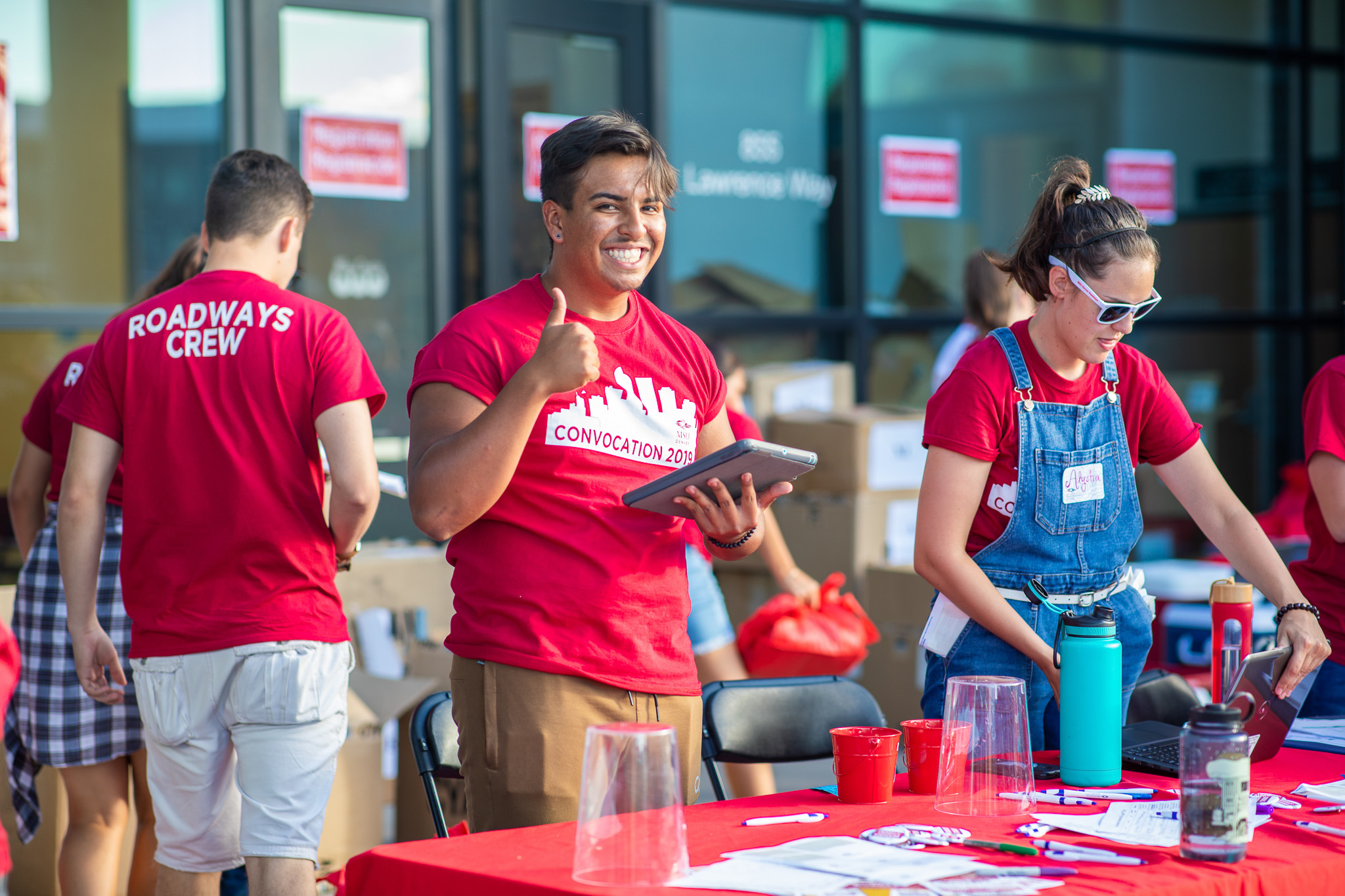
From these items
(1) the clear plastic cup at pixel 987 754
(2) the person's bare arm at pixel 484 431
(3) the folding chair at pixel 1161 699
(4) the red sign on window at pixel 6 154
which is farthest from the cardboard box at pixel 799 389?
(1) the clear plastic cup at pixel 987 754

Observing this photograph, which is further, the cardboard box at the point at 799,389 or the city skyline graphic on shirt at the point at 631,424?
the cardboard box at the point at 799,389

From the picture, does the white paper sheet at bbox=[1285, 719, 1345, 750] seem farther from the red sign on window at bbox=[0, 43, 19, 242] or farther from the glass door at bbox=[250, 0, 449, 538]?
the red sign on window at bbox=[0, 43, 19, 242]

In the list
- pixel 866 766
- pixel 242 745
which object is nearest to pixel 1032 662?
pixel 866 766

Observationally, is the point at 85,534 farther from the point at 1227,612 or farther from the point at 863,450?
the point at 863,450

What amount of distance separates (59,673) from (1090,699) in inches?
89.9

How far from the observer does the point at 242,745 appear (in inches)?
109

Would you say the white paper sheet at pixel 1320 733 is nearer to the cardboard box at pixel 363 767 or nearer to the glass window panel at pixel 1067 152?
the cardboard box at pixel 363 767

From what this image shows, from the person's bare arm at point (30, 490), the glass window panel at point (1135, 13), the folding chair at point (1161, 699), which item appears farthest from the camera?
the glass window panel at point (1135, 13)

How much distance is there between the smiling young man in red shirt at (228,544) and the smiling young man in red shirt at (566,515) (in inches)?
20.9

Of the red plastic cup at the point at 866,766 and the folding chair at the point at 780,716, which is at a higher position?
the red plastic cup at the point at 866,766

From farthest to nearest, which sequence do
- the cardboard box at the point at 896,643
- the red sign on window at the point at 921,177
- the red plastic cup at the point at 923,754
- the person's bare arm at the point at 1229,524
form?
the red sign on window at the point at 921,177 → the cardboard box at the point at 896,643 → the person's bare arm at the point at 1229,524 → the red plastic cup at the point at 923,754

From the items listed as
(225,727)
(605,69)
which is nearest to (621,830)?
(225,727)

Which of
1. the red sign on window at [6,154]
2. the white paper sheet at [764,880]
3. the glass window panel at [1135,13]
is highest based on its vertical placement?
the glass window panel at [1135,13]

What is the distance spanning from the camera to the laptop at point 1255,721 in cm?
230
